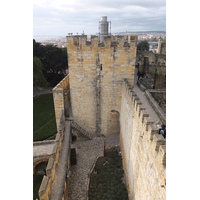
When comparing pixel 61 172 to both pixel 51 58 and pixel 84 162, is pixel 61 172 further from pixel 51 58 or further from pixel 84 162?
pixel 51 58

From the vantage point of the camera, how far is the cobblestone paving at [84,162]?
36.6ft

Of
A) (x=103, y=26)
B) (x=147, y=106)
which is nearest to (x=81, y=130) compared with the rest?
(x=147, y=106)

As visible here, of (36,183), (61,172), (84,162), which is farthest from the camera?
(84,162)

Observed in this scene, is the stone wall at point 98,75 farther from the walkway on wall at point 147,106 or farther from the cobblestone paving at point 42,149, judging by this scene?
the cobblestone paving at point 42,149

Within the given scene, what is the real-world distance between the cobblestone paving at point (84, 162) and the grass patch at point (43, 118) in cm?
482

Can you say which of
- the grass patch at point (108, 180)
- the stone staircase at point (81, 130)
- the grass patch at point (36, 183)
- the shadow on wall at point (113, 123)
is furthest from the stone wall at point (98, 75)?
the grass patch at point (36, 183)

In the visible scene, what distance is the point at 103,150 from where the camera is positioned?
1445 centimetres

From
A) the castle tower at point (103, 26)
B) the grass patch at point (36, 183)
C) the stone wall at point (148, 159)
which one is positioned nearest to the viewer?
the stone wall at point (148, 159)

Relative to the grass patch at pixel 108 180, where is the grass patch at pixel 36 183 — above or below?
below

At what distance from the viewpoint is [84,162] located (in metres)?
13.3

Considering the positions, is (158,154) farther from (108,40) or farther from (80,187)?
(108,40)

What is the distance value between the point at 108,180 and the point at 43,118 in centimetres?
1301

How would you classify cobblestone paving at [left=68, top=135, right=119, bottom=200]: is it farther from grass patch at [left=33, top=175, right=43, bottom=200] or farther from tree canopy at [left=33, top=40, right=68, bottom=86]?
tree canopy at [left=33, top=40, right=68, bottom=86]

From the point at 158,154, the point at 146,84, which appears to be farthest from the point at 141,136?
the point at 146,84
